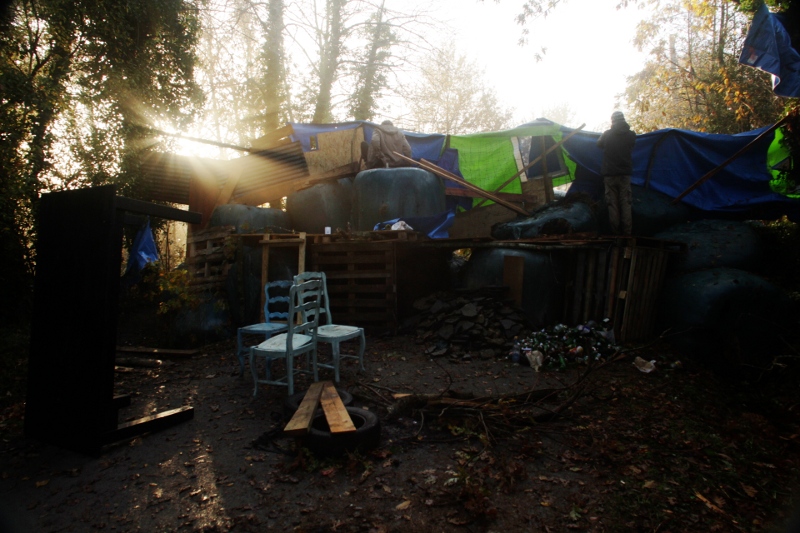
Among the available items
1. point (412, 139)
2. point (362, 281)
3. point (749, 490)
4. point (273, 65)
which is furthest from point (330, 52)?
point (749, 490)

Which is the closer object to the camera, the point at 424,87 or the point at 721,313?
the point at 721,313

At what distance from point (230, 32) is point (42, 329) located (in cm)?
1743

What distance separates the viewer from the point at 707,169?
8.55m

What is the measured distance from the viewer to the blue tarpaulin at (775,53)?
5.60m

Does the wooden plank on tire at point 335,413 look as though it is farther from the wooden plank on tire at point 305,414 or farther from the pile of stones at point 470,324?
the pile of stones at point 470,324

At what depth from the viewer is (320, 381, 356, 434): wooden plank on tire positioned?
10.1ft

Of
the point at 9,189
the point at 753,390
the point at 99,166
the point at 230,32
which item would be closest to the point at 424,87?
the point at 230,32

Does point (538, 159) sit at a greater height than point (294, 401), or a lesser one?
greater

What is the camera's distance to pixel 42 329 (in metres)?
3.21

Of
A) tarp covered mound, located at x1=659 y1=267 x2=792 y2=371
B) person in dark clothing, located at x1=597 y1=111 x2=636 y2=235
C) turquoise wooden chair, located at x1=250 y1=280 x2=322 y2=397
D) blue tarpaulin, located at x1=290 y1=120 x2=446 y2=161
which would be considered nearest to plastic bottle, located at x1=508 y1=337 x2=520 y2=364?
tarp covered mound, located at x1=659 y1=267 x2=792 y2=371

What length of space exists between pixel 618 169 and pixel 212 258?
7.67 metres

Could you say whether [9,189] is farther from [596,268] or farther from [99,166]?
[596,268]

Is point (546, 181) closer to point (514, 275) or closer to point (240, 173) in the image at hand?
point (514, 275)

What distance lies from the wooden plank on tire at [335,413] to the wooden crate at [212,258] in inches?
179
